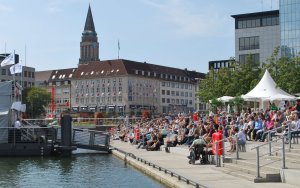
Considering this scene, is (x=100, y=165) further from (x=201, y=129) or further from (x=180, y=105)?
(x=180, y=105)

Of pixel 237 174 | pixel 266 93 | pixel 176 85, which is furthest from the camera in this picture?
pixel 176 85

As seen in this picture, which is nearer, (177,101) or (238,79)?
(238,79)

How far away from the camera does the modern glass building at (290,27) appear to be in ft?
284

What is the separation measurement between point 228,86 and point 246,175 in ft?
149

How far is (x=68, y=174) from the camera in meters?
24.9

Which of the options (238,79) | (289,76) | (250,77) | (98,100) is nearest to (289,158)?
(289,76)

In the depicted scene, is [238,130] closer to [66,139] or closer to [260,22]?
[66,139]

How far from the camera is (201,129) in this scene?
27656mm

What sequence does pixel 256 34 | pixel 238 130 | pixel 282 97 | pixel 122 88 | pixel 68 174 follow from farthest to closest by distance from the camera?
pixel 122 88
pixel 256 34
pixel 282 97
pixel 238 130
pixel 68 174

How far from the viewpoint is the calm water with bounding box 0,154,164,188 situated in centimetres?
2073

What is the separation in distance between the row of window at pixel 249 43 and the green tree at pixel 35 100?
67.9 m

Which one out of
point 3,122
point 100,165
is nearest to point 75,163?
point 100,165

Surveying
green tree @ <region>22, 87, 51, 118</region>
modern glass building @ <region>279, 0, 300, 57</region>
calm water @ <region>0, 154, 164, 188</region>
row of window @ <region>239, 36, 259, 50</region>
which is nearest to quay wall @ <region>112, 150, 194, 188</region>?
calm water @ <region>0, 154, 164, 188</region>

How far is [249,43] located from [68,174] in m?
70.3
